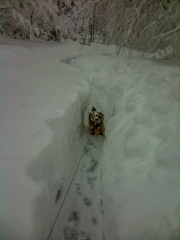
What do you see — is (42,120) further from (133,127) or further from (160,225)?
(160,225)

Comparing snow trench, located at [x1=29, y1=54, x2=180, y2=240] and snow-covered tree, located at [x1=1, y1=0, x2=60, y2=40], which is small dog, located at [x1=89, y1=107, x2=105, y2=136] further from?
snow-covered tree, located at [x1=1, y1=0, x2=60, y2=40]

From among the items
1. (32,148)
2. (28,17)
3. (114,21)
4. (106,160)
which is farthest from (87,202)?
(28,17)

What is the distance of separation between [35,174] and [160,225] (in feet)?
3.35

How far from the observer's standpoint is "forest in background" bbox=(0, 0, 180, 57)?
596cm

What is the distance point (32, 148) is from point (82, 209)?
3.46 feet

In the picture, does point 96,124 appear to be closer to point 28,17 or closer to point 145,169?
point 145,169

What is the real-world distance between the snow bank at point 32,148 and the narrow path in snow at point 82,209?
9.0 inches

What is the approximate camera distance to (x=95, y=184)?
2.72 m

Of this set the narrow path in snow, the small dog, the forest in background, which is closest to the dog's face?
the small dog

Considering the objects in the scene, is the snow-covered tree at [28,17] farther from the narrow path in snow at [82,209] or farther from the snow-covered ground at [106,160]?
the narrow path in snow at [82,209]

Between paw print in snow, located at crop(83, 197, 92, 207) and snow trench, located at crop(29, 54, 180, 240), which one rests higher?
snow trench, located at crop(29, 54, 180, 240)

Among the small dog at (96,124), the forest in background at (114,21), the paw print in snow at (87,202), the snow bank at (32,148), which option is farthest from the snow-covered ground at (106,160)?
the forest in background at (114,21)

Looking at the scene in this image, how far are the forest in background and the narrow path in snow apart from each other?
3.45 metres

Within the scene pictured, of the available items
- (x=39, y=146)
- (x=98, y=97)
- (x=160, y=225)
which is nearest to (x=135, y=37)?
(x=98, y=97)
